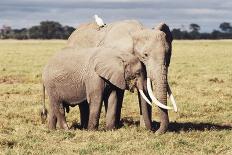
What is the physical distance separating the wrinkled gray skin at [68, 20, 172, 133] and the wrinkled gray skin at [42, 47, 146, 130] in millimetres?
243

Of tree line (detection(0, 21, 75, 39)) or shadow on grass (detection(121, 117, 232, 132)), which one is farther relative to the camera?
tree line (detection(0, 21, 75, 39))

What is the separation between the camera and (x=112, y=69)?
11133mm

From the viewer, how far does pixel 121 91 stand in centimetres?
1184

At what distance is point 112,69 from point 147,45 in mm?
789

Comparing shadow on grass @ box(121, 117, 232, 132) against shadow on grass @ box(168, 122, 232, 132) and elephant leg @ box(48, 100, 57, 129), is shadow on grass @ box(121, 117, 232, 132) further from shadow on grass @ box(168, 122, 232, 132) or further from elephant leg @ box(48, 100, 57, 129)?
elephant leg @ box(48, 100, 57, 129)

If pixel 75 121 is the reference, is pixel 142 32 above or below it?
above

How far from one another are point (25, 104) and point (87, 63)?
5.27 metres

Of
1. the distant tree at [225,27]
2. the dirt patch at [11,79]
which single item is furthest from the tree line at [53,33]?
the dirt patch at [11,79]

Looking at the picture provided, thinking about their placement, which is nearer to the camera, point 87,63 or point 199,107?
point 87,63

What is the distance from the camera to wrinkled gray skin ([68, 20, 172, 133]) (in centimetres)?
1067

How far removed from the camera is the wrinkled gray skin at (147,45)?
1067 cm

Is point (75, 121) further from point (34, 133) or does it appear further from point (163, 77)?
point (163, 77)

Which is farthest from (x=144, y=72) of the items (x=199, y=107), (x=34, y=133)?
(x=199, y=107)

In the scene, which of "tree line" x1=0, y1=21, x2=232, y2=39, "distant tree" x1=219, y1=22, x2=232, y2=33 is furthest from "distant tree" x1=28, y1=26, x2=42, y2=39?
"distant tree" x1=219, y1=22, x2=232, y2=33
